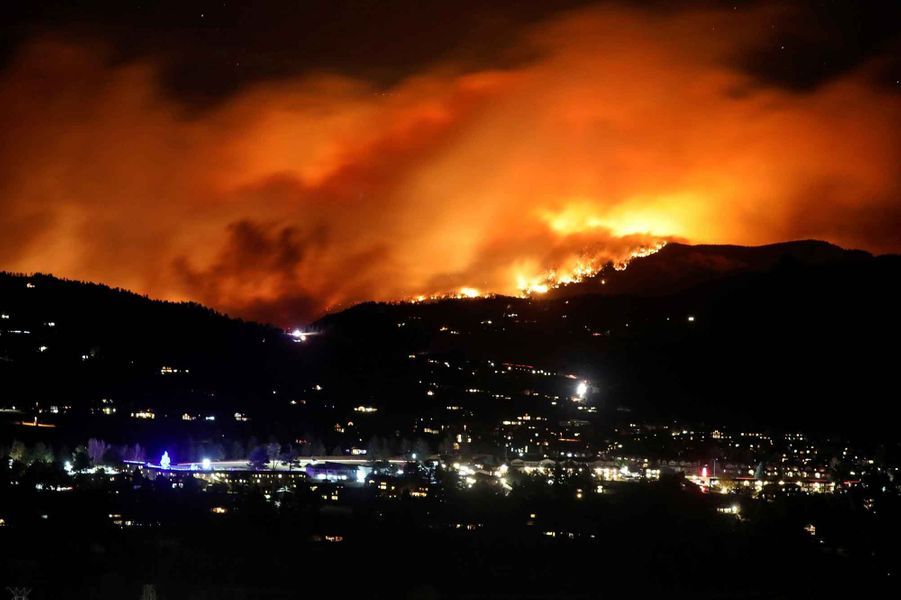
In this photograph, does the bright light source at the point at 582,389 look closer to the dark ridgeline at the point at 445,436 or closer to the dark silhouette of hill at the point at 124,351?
the dark ridgeline at the point at 445,436

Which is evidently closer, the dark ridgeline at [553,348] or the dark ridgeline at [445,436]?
the dark ridgeline at [445,436]

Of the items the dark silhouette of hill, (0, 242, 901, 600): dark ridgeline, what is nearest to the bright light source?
(0, 242, 901, 600): dark ridgeline

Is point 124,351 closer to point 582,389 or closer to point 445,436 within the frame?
point 445,436

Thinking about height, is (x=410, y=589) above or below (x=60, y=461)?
below

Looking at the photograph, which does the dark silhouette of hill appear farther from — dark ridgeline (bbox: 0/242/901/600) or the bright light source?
the bright light source

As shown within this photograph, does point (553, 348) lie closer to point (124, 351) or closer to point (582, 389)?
point (582, 389)

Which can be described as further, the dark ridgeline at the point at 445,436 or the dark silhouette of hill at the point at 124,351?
the dark silhouette of hill at the point at 124,351

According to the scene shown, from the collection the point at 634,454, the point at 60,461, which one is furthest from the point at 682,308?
the point at 60,461

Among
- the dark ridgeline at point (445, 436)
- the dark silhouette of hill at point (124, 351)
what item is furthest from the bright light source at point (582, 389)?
the dark silhouette of hill at point (124, 351)

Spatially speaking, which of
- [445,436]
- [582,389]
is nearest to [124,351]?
[445,436]

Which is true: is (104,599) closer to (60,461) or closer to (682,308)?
(60,461)

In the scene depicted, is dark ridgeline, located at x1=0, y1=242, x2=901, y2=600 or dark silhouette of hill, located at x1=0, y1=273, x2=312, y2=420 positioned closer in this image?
dark ridgeline, located at x1=0, y1=242, x2=901, y2=600
